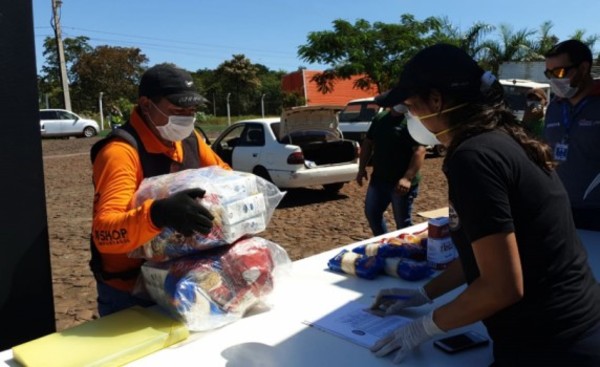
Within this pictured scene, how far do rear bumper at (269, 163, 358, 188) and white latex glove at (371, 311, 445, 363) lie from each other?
6.73 m

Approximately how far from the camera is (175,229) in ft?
5.32

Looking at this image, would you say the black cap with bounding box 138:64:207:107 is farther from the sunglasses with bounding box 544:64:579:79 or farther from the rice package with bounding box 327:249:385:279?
the sunglasses with bounding box 544:64:579:79

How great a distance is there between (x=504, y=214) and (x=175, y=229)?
3.17ft

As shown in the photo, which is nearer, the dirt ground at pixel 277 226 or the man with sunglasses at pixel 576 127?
the man with sunglasses at pixel 576 127

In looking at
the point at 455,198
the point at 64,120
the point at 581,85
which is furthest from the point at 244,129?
the point at 64,120

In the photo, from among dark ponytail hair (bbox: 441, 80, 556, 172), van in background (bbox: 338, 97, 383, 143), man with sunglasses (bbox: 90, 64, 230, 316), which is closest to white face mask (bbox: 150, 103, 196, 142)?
man with sunglasses (bbox: 90, 64, 230, 316)

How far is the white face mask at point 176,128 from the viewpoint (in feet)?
7.05

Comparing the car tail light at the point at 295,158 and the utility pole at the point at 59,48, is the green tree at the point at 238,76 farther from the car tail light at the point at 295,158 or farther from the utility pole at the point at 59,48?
the car tail light at the point at 295,158

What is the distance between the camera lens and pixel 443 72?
142cm

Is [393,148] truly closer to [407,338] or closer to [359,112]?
[407,338]

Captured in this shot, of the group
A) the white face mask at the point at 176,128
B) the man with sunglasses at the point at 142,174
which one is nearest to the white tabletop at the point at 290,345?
the man with sunglasses at the point at 142,174

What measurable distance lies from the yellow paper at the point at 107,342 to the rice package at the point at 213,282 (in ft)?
0.23

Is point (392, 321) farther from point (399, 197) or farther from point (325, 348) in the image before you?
point (399, 197)

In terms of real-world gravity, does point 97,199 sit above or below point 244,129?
below
